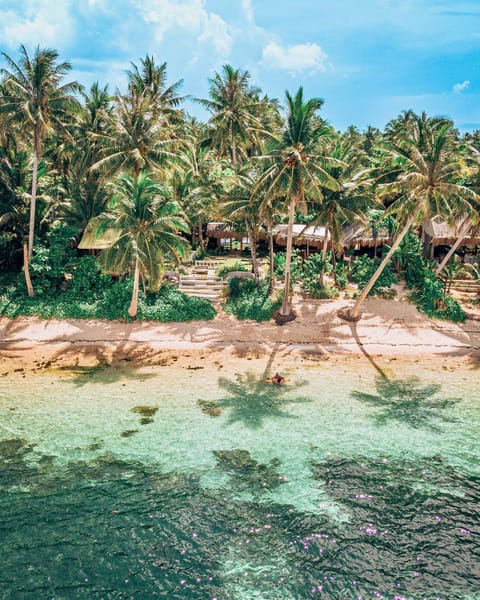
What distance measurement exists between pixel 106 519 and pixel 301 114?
64.4 ft

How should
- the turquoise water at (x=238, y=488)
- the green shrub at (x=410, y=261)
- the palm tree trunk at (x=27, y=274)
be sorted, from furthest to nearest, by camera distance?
the green shrub at (x=410, y=261) < the palm tree trunk at (x=27, y=274) < the turquoise water at (x=238, y=488)

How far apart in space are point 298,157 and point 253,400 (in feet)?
40.0

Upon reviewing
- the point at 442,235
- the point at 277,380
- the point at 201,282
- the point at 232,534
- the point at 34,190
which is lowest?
the point at 232,534

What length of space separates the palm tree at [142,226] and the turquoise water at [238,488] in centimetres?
694

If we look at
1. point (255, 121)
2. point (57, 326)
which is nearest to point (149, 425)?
point (57, 326)

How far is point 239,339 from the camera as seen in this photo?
24016mm

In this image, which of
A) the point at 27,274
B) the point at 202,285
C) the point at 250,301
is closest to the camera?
the point at 27,274

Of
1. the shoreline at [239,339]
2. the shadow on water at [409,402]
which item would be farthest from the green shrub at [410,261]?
the shadow on water at [409,402]

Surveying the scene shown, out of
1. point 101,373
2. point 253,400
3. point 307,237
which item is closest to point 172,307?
point 101,373

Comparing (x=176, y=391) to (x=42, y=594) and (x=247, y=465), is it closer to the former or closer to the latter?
(x=247, y=465)

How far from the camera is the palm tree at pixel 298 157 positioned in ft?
69.5

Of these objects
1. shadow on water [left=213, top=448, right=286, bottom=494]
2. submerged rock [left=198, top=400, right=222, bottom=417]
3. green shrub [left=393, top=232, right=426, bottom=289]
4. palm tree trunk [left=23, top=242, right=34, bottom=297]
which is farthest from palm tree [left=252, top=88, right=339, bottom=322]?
palm tree trunk [left=23, top=242, right=34, bottom=297]

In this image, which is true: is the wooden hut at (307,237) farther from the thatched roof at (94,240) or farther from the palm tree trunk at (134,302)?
the palm tree trunk at (134,302)

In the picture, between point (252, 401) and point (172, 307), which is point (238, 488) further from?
point (172, 307)
